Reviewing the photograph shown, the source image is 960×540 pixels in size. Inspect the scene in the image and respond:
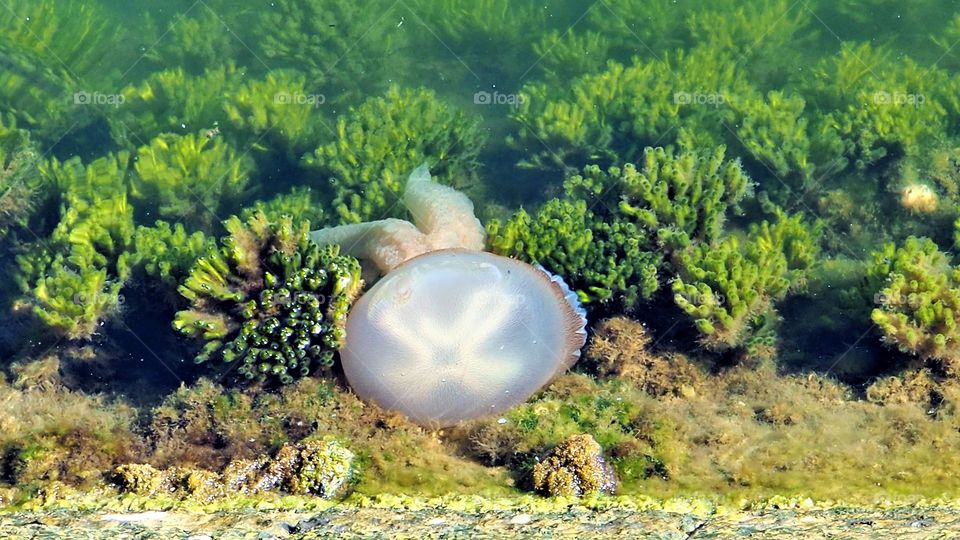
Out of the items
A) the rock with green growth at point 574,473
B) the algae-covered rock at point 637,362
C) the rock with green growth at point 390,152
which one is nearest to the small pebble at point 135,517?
the rock with green growth at point 574,473

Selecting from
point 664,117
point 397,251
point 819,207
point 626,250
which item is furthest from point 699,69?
point 397,251

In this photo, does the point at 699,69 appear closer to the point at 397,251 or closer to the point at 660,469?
the point at 397,251

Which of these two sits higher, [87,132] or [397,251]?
[87,132]

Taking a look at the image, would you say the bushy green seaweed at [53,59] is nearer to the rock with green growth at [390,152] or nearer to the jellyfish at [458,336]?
the rock with green growth at [390,152]

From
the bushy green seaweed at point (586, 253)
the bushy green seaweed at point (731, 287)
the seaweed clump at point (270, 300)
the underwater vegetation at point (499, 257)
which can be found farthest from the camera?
the bushy green seaweed at point (586, 253)

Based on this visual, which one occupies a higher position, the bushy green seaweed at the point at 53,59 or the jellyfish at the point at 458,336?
the bushy green seaweed at the point at 53,59

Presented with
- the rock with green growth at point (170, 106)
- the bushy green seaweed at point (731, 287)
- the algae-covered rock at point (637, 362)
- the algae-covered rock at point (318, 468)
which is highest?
the rock with green growth at point (170, 106)

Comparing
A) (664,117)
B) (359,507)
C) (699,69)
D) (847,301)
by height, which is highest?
(699,69)
